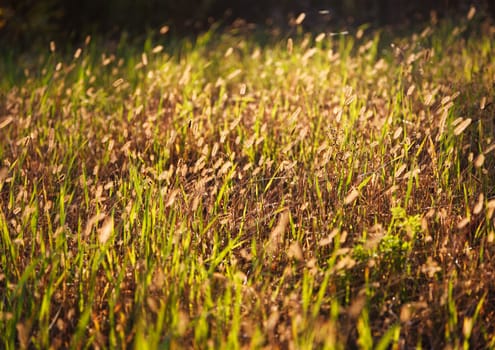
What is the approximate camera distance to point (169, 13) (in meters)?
8.59

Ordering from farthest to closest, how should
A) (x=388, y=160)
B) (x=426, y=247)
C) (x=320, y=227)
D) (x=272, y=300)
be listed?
(x=388, y=160) → (x=320, y=227) → (x=426, y=247) → (x=272, y=300)

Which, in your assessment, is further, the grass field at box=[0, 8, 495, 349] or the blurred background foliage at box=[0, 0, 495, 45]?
the blurred background foliage at box=[0, 0, 495, 45]

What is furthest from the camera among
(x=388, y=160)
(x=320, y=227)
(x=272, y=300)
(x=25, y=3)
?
(x=25, y=3)

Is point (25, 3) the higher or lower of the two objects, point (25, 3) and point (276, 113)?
the higher

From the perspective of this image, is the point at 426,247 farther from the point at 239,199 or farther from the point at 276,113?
the point at 276,113

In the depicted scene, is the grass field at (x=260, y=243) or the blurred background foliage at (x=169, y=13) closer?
the grass field at (x=260, y=243)

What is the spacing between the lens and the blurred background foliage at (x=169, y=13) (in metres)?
6.77

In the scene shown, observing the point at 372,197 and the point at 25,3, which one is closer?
the point at 372,197

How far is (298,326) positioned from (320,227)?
0.58 metres

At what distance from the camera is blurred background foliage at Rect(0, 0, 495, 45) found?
6.77 m

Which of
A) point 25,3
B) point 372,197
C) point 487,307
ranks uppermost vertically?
point 25,3

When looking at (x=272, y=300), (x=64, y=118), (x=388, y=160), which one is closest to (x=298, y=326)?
(x=272, y=300)

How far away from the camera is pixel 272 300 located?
161 cm

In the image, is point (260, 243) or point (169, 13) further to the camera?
point (169, 13)
